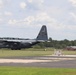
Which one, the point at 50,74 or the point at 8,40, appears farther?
the point at 8,40

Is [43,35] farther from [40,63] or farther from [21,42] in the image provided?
[40,63]

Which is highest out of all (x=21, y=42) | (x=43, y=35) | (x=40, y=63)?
(x=43, y=35)

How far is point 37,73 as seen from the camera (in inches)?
788

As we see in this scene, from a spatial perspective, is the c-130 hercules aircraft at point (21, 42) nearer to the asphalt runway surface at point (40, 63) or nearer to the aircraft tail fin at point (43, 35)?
the aircraft tail fin at point (43, 35)

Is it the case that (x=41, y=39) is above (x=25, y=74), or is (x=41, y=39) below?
above

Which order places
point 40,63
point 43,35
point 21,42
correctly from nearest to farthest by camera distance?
1. point 40,63
2. point 21,42
3. point 43,35

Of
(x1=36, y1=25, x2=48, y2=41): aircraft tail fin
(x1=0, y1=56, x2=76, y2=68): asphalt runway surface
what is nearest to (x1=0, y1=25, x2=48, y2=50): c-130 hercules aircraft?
(x1=36, y1=25, x2=48, y2=41): aircraft tail fin

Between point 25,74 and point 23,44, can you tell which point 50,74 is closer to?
point 25,74

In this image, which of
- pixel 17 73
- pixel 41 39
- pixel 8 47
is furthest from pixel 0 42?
pixel 17 73

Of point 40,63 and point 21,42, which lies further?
point 21,42

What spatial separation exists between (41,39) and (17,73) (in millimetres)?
97838

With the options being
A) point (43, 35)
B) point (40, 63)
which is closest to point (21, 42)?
point (43, 35)

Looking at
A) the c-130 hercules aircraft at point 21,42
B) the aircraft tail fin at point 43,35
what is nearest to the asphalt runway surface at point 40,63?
the c-130 hercules aircraft at point 21,42

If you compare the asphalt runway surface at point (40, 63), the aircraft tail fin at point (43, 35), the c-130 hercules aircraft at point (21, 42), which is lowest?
the asphalt runway surface at point (40, 63)
